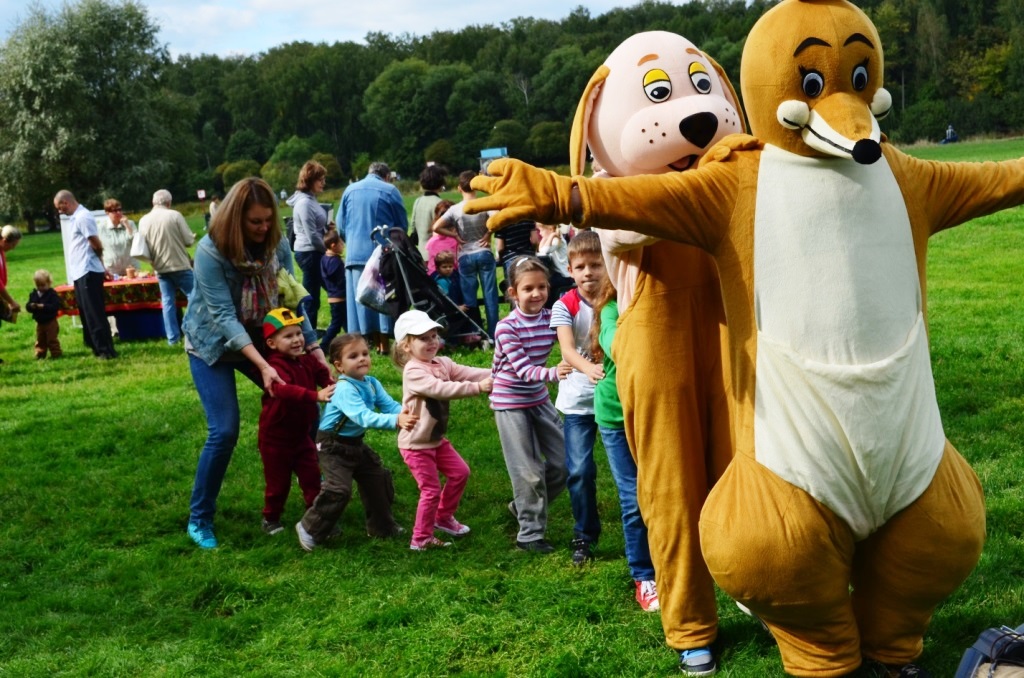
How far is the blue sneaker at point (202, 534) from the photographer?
627 cm

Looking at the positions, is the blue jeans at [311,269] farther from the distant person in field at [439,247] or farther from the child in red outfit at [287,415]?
the child in red outfit at [287,415]

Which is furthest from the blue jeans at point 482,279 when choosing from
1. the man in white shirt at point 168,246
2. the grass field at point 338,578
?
the man in white shirt at point 168,246

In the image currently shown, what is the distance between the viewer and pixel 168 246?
11930mm

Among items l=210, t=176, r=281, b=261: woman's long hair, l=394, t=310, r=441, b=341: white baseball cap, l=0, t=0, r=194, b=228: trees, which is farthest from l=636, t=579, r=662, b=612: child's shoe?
l=0, t=0, r=194, b=228: trees

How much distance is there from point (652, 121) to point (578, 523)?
8.02 ft

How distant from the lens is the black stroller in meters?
10.1

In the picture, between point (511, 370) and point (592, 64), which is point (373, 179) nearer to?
point (511, 370)

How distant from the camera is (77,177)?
4534 cm

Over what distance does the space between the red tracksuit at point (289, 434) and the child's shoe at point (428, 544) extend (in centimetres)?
83

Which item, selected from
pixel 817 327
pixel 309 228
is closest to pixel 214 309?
pixel 817 327

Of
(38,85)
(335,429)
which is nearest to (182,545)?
(335,429)

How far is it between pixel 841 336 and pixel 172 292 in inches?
408

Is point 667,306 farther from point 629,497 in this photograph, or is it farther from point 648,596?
point 648,596

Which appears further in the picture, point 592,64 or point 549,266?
point 592,64
